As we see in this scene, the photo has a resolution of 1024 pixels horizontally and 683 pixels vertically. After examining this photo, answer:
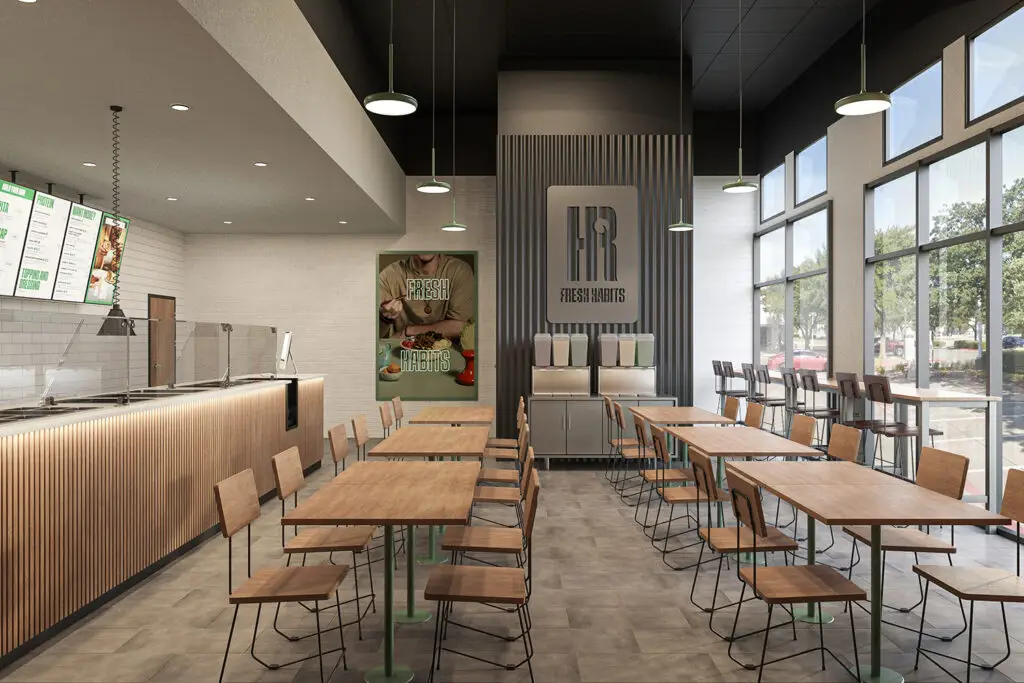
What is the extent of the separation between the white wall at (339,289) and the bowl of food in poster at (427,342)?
1.62ft

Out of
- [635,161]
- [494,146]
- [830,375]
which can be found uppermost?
[494,146]

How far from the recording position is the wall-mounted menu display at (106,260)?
21.6 feet

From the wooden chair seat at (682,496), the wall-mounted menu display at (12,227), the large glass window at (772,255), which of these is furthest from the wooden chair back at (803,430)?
the wall-mounted menu display at (12,227)

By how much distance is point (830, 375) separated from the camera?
27.1 feet

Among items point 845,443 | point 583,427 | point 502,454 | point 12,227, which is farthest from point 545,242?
point 12,227

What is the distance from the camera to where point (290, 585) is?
279 centimetres

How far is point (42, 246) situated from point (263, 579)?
4.71 m

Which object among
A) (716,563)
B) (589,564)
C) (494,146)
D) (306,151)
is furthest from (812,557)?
(494,146)

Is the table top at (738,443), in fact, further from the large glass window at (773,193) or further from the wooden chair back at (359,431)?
the large glass window at (773,193)

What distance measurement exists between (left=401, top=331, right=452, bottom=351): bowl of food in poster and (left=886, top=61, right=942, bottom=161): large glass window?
6.09 meters

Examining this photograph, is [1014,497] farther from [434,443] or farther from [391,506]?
[434,443]

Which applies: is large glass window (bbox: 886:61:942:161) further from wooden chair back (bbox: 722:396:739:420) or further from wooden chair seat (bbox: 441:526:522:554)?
wooden chair seat (bbox: 441:526:522:554)

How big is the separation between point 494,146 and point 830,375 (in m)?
5.68

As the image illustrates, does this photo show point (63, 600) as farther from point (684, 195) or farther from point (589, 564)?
point (684, 195)
